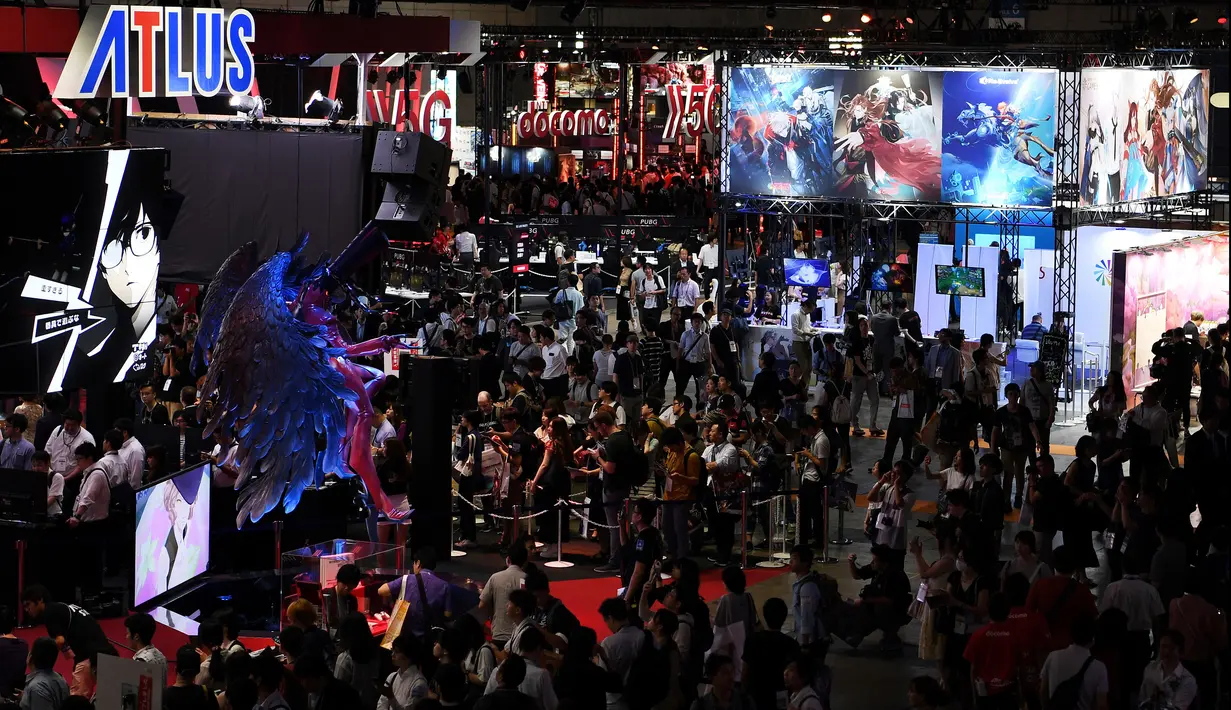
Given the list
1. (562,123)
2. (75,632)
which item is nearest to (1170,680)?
(75,632)

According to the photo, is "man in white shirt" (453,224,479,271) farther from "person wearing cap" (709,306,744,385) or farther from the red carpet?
the red carpet

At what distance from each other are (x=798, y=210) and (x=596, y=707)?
17112 mm

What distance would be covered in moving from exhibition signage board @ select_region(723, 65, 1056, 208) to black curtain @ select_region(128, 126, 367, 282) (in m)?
5.94

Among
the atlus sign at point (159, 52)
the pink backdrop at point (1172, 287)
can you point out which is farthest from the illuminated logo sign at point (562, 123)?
the atlus sign at point (159, 52)

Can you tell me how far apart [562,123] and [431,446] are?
1167 inches

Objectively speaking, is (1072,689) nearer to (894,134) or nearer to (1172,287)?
(894,134)

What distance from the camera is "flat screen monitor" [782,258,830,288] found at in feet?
82.4

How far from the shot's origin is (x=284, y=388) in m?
14.4

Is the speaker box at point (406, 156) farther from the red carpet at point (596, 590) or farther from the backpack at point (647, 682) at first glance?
the backpack at point (647, 682)

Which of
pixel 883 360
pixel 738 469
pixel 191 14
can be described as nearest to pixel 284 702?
pixel 738 469

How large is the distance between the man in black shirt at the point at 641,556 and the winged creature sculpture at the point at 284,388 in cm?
296

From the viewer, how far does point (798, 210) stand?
84.2ft

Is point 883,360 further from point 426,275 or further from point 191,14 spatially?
point 191,14

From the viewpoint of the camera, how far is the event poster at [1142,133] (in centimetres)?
2373
